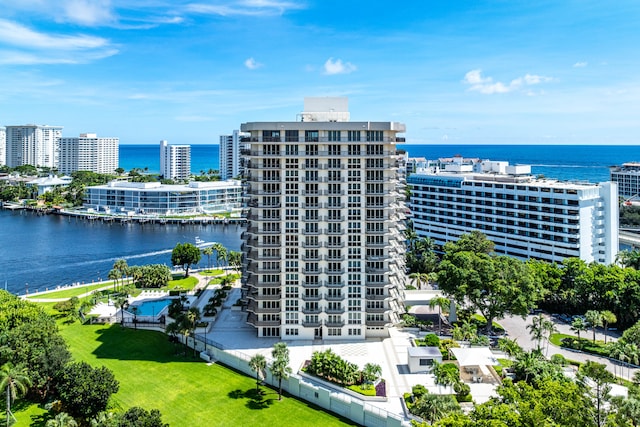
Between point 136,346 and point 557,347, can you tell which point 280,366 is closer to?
point 136,346

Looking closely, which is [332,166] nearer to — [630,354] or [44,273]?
[630,354]

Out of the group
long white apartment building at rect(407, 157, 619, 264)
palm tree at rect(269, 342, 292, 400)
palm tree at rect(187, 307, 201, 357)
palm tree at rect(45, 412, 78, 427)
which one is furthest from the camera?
long white apartment building at rect(407, 157, 619, 264)

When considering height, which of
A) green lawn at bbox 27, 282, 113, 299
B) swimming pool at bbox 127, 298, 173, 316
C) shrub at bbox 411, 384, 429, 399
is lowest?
shrub at bbox 411, 384, 429, 399

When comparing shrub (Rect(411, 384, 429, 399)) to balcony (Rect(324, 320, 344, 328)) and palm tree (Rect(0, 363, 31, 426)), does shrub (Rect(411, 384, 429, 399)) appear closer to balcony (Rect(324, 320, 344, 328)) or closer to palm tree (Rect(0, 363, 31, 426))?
balcony (Rect(324, 320, 344, 328))

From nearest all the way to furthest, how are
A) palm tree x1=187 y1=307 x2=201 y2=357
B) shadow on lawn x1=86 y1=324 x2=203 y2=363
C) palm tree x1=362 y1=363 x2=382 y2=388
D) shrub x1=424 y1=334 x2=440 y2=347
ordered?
palm tree x1=362 y1=363 x2=382 y2=388 → shrub x1=424 y1=334 x2=440 y2=347 → shadow on lawn x1=86 y1=324 x2=203 y2=363 → palm tree x1=187 y1=307 x2=201 y2=357

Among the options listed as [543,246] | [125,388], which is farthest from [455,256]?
[125,388]

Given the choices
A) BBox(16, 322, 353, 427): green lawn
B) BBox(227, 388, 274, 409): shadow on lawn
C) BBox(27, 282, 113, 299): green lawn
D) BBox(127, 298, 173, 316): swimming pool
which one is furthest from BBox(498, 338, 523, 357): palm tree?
BBox(27, 282, 113, 299): green lawn

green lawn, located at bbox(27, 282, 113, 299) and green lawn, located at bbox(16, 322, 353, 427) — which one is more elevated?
green lawn, located at bbox(27, 282, 113, 299)
